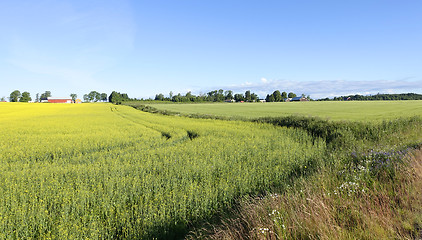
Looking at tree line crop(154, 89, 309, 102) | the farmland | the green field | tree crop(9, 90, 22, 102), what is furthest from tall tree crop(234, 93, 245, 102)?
the farmland

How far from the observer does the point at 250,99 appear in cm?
15762

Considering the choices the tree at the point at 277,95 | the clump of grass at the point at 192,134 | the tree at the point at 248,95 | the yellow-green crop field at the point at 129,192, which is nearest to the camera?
the yellow-green crop field at the point at 129,192

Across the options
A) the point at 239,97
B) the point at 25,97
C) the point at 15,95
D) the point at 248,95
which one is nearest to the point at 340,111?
the point at 248,95

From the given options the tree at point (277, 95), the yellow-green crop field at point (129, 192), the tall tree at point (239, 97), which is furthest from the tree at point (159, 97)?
the yellow-green crop field at point (129, 192)

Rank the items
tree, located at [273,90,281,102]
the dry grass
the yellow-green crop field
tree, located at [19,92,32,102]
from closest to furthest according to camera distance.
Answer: the dry grass < the yellow-green crop field < tree, located at [19,92,32,102] < tree, located at [273,90,281,102]

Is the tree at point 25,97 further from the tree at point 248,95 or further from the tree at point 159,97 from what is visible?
the tree at point 248,95

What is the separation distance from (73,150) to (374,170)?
14640 mm

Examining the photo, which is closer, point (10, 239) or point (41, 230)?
point (10, 239)

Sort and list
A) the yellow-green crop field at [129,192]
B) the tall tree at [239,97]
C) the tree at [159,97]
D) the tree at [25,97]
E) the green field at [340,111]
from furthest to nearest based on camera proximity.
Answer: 1. the tall tree at [239,97]
2. the tree at [159,97]
3. the tree at [25,97]
4. the green field at [340,111]
5. the yellow-green crop field at [129,192]

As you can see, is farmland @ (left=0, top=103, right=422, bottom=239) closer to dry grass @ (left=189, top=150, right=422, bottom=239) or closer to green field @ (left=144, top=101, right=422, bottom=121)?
dry grass @ (left=189, top=150, right=422, bottom=239)

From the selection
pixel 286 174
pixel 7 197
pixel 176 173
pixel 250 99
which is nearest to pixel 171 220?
pixel 176 173

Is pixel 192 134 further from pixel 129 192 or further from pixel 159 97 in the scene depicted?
pixel 159 97

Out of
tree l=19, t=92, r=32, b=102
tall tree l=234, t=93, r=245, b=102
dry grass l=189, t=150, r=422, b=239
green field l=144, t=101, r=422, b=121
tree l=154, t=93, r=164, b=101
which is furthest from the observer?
tall tree l=234, t=93, r=245, b=102

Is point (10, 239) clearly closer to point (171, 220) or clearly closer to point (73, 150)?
point (171, 220)
